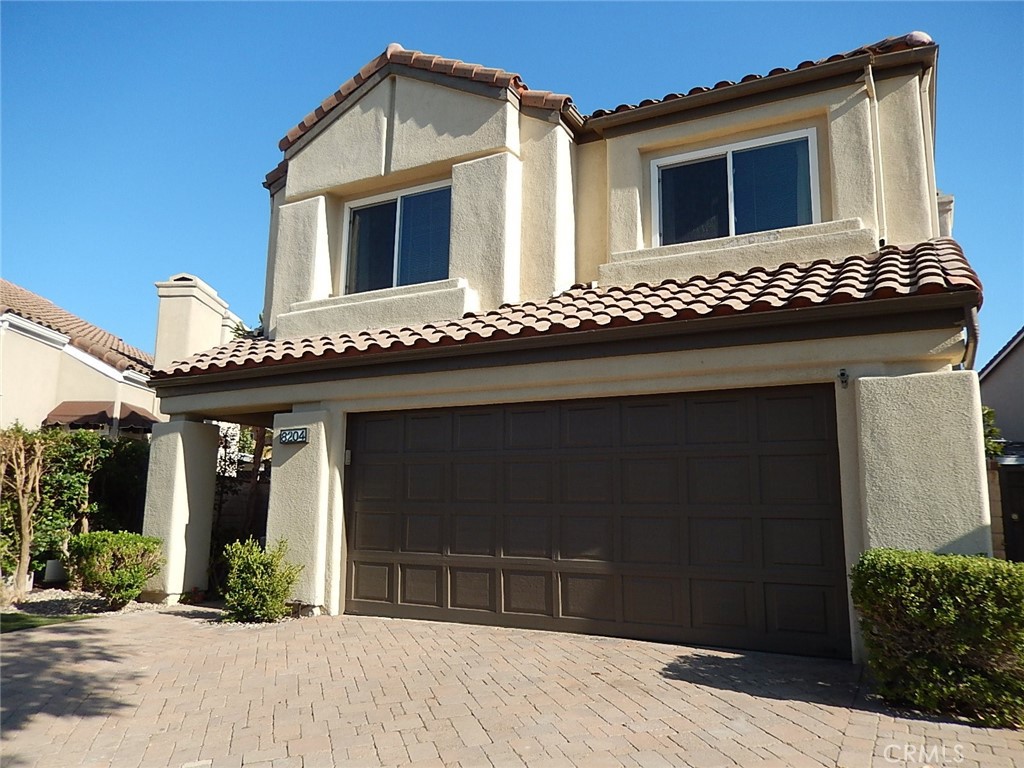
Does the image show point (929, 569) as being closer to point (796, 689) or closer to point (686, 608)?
point (796, 689)

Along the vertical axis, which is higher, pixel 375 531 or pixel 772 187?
pixel 772 187

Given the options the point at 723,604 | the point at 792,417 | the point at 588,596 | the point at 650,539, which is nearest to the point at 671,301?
the point at 792,417

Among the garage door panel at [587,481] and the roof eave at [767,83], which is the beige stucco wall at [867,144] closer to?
the roof eave at [767,83]

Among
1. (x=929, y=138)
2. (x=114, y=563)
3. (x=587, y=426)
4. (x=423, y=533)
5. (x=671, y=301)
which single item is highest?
(x=929, y=138)

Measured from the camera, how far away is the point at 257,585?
8922 mm

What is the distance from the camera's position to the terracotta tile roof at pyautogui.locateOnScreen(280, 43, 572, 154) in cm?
1065

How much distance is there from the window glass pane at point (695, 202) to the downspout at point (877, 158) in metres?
1.81

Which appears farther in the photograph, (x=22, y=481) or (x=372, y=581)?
(x=22, y=481)

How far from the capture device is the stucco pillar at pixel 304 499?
9.36 m

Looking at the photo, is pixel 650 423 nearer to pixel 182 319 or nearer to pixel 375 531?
pixel 375 531

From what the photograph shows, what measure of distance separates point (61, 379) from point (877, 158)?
17365 mm

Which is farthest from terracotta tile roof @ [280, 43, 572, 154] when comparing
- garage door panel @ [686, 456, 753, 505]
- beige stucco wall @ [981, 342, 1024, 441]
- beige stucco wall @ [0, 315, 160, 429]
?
beige stucco wall @ [981, 342, 1024, 441]

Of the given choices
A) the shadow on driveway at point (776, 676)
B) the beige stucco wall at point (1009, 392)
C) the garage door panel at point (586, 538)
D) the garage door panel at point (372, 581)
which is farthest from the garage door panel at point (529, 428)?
the beige stucco wall at point (1009, 392)

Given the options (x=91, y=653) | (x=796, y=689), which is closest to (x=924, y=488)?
(x=796, y=689)
